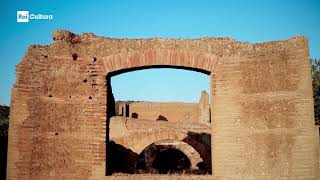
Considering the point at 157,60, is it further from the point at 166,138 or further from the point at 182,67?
the point at 166,138

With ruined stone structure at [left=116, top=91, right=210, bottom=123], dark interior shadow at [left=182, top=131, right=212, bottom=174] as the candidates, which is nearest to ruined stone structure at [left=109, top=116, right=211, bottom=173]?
→ dark interior shadow at [left=182, top=131, right=212, bottom=174]

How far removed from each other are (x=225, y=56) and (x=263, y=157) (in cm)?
239

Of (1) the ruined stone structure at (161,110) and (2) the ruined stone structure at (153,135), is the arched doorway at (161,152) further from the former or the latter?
(1) the ruined stone structure at (161,110)

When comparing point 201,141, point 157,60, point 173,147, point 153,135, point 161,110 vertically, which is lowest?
point 173,147

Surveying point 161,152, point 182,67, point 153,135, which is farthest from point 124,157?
point 182,67

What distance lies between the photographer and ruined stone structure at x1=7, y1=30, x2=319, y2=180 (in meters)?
7.81

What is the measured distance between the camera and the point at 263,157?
781 cm

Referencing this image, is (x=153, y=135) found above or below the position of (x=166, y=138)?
above

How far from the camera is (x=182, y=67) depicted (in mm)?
8492

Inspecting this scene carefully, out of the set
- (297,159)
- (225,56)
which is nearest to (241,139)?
(297,159)

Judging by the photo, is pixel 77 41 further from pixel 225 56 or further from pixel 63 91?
pixel 225 56

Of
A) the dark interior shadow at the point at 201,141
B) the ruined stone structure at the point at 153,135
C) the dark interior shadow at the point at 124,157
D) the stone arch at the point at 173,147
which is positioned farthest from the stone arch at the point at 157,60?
the stone arch at the point at 173,147

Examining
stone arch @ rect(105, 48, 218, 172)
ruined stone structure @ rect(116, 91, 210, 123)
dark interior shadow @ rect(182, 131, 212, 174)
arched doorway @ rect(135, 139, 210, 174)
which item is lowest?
arched doorway @ rect(135, 139, 210, 174)

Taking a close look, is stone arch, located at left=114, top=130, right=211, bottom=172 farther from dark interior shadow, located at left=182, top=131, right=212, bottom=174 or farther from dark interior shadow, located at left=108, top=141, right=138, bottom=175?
dark interior shadow, located at left=108, top=141, right=138, bottom=175
